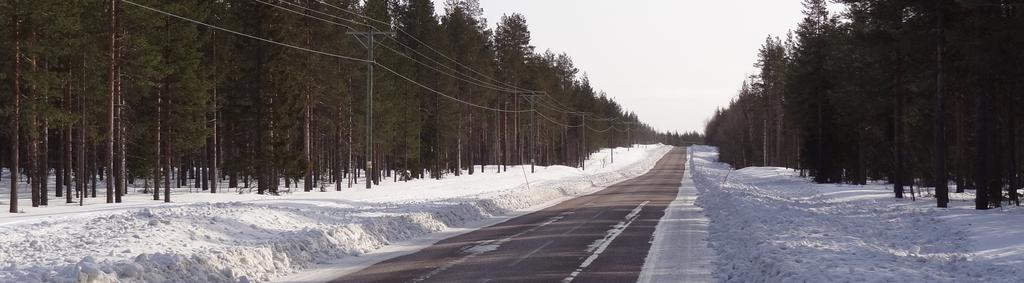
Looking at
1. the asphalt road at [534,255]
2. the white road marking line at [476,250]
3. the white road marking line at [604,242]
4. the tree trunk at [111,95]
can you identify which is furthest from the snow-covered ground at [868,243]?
the tree trunk at [111,95]

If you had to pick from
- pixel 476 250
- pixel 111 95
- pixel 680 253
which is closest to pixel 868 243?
pixel 680 253

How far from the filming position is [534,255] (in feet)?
48.5

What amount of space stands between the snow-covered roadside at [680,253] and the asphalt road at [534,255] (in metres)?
0.26

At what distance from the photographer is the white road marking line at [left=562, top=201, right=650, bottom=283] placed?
41.3 ft

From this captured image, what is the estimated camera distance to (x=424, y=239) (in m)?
18.8

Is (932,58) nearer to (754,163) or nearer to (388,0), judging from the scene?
(388,0)

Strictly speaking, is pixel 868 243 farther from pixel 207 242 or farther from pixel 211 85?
pixel 211 85

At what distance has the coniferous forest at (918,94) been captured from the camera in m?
22.4

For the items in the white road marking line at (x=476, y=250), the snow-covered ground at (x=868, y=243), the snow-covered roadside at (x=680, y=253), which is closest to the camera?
the snow-covered ground at (x=868, y=243)

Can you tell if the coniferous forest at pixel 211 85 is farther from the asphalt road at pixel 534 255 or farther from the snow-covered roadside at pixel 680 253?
the snow-covered roadside at pixel 680 253

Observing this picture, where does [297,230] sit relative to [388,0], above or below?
below

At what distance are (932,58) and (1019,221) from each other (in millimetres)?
8409

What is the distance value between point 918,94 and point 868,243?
1419cm

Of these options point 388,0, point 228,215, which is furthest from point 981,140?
point 388,0
